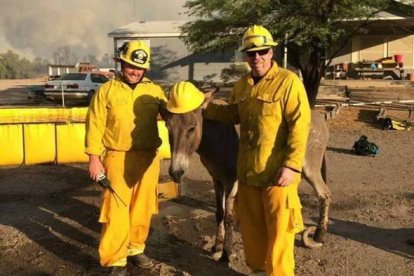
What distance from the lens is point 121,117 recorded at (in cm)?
472

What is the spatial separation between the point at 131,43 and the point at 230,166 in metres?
1.56

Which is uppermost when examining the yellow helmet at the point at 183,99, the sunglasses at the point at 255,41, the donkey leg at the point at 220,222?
the sunglasses at the point at 255,41

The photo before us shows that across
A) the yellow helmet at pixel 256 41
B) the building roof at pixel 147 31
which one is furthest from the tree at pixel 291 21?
the building roof at pixel 147 31

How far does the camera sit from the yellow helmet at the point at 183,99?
447 centimetres

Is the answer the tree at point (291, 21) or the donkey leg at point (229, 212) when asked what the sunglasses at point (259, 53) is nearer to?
the donkey leg at point (229, 212)

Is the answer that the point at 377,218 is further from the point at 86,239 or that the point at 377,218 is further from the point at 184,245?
the point at 86,239

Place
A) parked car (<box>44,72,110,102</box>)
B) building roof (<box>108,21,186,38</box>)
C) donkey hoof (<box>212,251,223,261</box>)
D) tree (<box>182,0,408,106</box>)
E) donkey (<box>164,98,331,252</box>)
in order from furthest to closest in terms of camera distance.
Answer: building roof (<box>108,21,186,38</box>)
parked car (<box>44,72,110,102</box>)
tree (<box>182,0,408,106</box>)
donkey hoof (<box>212,251,223,261</box>)
donkey (<box>164,98,331,252</box>)

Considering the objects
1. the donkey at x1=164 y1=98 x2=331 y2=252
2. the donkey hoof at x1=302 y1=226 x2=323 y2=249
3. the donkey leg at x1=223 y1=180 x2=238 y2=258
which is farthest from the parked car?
the donkey leg at x1=223 y1=180 x2=238 y2=258

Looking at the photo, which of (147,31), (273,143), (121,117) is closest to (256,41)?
(273,143)

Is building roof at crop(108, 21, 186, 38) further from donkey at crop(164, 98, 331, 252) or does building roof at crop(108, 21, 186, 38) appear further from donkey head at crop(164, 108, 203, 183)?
donkey head at crop(164, 108, 203, 183)

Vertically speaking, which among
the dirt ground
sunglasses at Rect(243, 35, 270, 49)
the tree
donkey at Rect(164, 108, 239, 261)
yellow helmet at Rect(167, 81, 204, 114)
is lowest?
the dirt ground

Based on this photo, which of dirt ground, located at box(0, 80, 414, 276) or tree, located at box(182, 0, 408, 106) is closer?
dirt ground, located at box(0, 80, 414, 276)

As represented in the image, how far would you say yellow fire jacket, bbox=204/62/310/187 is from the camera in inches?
151

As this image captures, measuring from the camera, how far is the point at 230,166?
528cm
